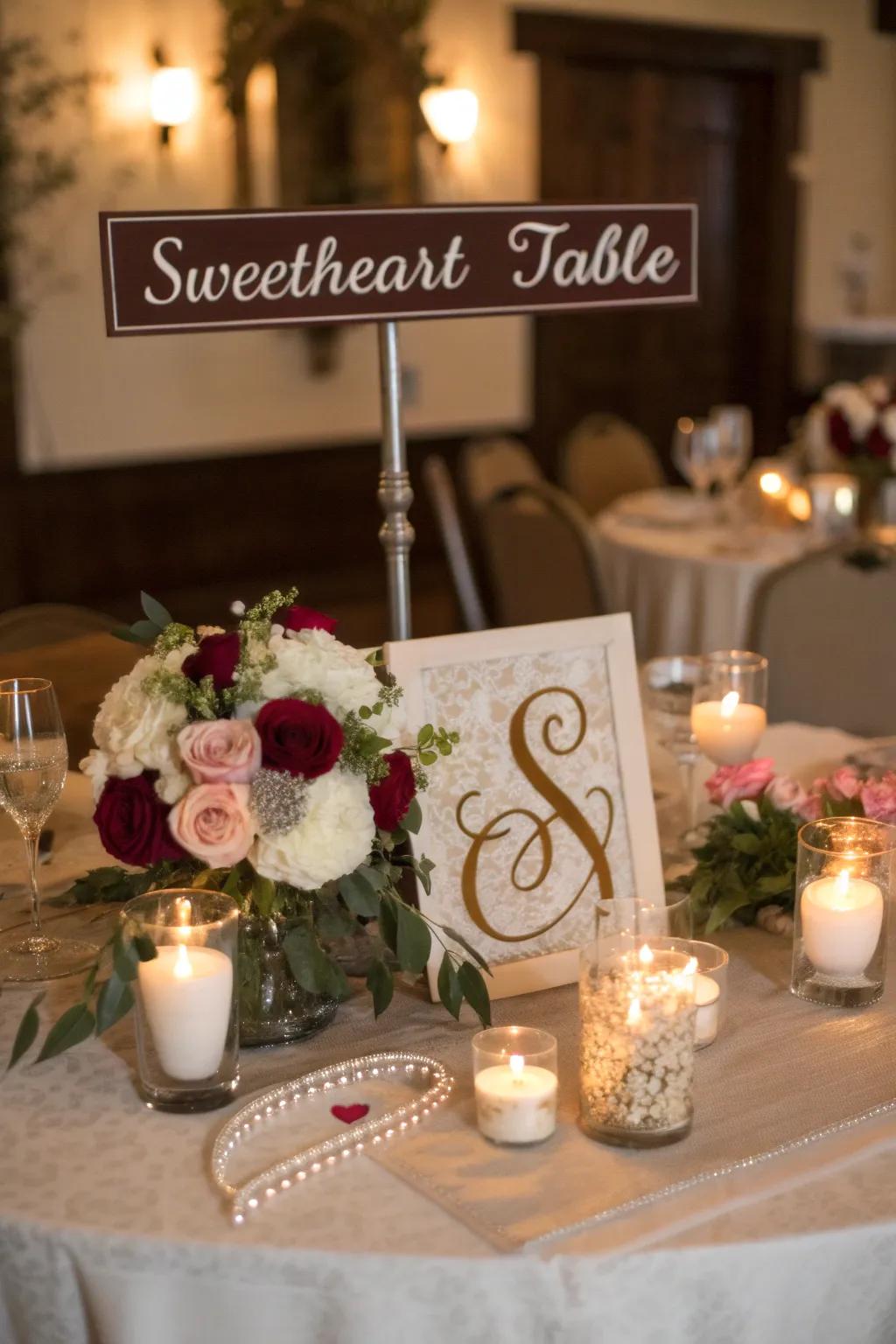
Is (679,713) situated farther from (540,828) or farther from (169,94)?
(169,94)

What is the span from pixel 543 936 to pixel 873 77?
301 inches

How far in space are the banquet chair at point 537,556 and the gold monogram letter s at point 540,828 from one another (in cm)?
227

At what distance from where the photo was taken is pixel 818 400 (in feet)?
25.6

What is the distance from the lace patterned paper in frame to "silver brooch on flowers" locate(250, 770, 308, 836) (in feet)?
0.65

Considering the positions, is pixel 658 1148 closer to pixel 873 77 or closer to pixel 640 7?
pixel 640 7

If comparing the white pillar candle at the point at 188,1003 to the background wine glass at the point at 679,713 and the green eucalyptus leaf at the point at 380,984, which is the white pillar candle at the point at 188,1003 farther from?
the background wine glass at the point at 679,713

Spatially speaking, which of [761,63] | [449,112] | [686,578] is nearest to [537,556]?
[686,578]

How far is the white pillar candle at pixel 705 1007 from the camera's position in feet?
3.68

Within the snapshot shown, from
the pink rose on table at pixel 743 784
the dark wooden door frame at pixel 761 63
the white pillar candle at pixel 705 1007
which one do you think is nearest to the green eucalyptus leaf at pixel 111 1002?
the white pillar candle at pixel 705 1007

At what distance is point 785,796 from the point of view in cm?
141

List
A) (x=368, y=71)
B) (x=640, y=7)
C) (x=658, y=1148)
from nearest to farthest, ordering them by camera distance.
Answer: (x=658, y=1148)
(x=368, y=71)
(x=640, y=7)

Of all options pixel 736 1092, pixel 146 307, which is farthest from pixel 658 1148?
pixel 146 307

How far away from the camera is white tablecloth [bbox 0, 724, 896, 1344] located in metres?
0.89

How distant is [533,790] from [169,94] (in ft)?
15.2
